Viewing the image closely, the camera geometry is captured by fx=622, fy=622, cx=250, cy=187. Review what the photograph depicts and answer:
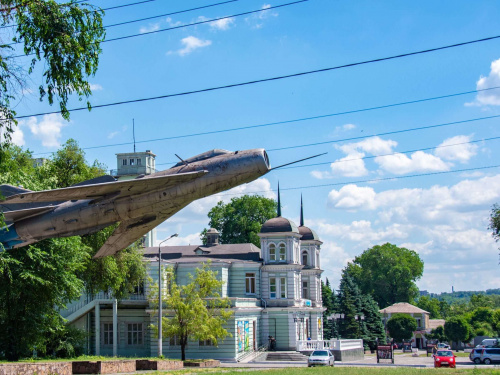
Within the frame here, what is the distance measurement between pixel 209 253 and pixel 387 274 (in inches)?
2799

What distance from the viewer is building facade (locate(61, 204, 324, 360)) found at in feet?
166

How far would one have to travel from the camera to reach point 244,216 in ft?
260

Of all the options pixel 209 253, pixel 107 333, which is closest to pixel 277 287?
pixel 209 253

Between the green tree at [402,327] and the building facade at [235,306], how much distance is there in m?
31.9

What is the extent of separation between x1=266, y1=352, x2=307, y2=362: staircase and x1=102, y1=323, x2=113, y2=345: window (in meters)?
13.5

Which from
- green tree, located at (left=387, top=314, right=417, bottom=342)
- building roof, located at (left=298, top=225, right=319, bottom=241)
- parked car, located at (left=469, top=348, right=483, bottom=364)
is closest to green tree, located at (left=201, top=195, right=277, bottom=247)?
building roof, located at (left=298, top=225, right=319, bottom=241)

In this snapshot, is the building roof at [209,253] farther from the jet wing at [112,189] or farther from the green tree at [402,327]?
the green tree at [402,327]

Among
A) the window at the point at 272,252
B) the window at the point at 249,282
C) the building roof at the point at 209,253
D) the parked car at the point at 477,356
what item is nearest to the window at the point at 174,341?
the building roof at the point at 209,253

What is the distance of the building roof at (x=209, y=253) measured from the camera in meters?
56.5

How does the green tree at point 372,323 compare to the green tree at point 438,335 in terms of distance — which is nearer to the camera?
the green tree at point 372,323

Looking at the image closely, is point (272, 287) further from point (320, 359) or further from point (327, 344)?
point (320, 359)

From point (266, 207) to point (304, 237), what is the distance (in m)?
16.1

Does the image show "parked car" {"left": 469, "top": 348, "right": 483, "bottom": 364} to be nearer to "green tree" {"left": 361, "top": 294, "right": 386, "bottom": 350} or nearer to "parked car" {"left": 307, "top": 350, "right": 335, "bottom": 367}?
"parked car" {"left": 307, "top": 350, "right": 335, "bottom": 367}

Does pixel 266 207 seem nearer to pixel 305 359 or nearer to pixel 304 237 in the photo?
pixel 304 237
